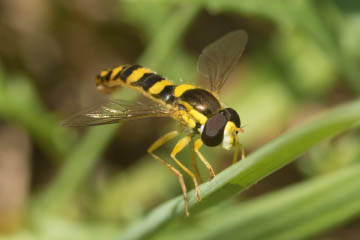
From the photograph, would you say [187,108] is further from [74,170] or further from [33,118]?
[33,118]

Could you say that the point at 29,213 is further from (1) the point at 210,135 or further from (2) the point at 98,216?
(1) the point at 210,135

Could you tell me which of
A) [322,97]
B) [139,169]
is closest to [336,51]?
[322,97]

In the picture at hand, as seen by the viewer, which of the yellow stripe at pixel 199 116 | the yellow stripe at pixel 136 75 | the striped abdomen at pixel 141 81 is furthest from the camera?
the yellow stripe at pixel 136 75

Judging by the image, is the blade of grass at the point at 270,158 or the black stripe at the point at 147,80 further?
the black stripe at the point at 147,80

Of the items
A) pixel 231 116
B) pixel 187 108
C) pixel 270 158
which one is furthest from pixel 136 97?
pixel 270 158

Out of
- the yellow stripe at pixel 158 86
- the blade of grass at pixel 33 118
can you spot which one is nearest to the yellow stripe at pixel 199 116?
the yellow stripe at pixel 158 86

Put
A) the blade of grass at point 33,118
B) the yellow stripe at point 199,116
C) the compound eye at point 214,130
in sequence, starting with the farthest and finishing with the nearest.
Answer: the blade of grass at point 33,118 → the yellow stripe at point 199,116 → the compound eye at point 214,130

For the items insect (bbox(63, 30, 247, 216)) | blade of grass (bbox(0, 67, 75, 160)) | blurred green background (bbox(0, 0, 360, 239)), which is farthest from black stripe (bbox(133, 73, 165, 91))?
blade of grass (bbox(0, 67, 75, 160))

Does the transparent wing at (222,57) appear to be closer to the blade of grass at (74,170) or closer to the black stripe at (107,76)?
the black stripe at (107,76)
